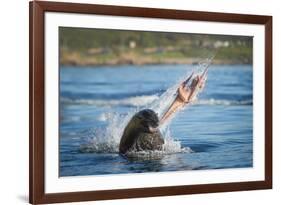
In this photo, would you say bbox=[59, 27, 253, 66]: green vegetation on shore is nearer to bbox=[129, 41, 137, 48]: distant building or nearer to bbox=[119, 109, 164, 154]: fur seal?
bbox=[129, 41, 137, 48]: distant building

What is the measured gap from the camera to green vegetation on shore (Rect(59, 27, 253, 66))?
1443 millimetres

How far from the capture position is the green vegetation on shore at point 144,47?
1443mm

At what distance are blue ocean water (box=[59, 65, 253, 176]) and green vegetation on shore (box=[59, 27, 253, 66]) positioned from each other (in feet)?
0.06

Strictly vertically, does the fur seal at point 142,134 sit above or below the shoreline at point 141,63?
below

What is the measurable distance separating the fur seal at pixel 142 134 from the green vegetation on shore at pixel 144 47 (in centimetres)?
13

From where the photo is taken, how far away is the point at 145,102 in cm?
151

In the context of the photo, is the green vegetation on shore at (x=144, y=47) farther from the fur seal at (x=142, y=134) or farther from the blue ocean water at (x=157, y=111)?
the fur seal at (x=142, y=134)

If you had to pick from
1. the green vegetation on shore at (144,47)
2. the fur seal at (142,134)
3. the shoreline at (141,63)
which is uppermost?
the green vegetation on shore at (144,47)

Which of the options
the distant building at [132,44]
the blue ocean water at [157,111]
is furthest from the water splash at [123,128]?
the distant building at [132,44]

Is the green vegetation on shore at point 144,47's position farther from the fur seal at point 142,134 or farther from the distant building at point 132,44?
the fur seal at point 142,134

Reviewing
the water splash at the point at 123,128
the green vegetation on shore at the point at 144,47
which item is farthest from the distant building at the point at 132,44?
the water splash at the point at 123,128

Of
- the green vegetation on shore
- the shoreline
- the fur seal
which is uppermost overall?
the green vegetation on shore

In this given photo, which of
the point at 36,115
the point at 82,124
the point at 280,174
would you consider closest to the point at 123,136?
the point at 82,124

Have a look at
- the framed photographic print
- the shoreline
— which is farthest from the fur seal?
the shoreline
